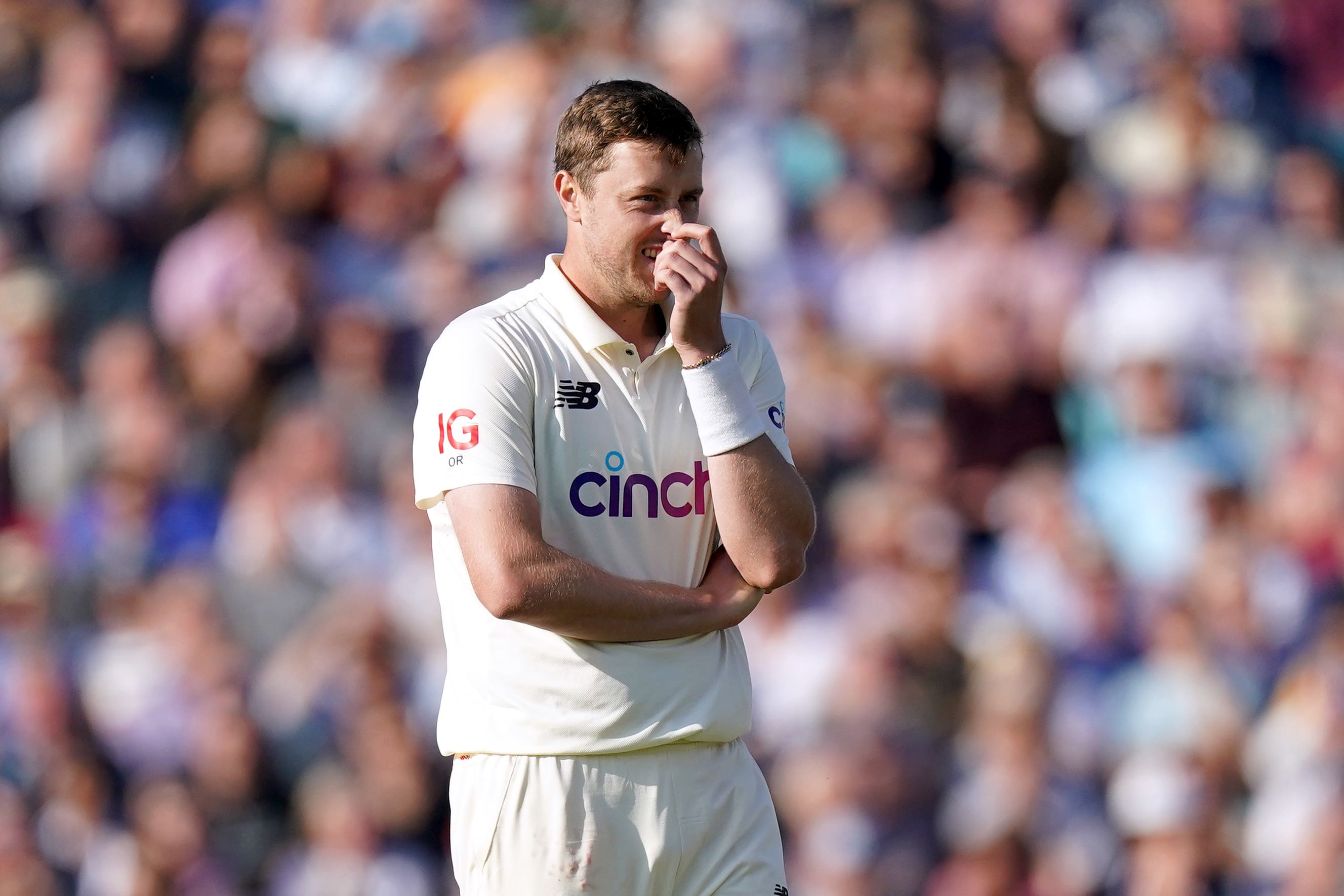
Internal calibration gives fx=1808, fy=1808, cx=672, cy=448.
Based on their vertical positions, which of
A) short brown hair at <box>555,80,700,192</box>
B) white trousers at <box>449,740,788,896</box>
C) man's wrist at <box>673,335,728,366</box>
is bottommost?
white trousers at <box>449,740,788,896</box>

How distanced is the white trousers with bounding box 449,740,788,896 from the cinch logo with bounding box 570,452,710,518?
500 mm

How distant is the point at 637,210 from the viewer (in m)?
3.76

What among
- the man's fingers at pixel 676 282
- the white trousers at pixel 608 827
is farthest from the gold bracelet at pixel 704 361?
the white trousers at pixel 608 827

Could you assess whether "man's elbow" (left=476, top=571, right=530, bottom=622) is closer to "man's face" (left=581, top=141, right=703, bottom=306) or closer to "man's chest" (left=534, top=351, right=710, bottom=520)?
"man's chest" (left=534, top=351, right=710, bottom=520)

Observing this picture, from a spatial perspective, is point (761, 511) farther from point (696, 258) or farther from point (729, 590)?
point (696, 258)

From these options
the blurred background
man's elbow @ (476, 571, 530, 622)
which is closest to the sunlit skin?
man's elbow @ (476, 571, 530, 622)

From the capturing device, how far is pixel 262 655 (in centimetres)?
895

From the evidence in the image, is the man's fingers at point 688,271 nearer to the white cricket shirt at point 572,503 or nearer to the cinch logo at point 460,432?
the white cricket shirt at point 572,503

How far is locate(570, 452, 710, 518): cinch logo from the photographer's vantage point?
3762 mm

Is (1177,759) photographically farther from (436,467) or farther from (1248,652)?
(436,467)

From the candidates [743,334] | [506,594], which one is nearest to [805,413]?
[743,334]

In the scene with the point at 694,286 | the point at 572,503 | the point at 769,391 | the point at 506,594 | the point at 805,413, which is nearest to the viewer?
the point at 506,594

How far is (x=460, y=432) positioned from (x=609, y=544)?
403 millimetres

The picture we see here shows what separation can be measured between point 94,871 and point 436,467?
566cm
